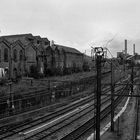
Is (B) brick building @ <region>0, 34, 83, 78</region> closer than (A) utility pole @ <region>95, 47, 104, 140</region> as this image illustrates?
No

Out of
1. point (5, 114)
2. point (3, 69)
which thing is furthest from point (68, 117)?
point (3, 69)

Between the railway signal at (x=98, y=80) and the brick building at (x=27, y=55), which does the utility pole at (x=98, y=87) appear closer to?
the railway signal at (x=98, y=80)

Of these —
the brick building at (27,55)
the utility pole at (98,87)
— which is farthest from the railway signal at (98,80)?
the brick building at (27,55)

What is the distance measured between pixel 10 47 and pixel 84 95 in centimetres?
1640

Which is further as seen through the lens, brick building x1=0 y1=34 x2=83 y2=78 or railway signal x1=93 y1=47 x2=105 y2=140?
brick building x1=0 y1=34 x2=83 y2=78

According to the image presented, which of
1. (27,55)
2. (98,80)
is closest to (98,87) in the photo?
(98,80)

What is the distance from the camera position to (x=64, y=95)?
30.8m

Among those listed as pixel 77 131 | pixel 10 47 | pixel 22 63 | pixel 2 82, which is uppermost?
pixel 10 47

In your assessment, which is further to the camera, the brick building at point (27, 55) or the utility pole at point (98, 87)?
the brick building at point (27, 55)

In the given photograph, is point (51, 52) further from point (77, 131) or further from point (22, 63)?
point (77, 131)

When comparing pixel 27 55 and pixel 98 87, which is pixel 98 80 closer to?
pixel 98 87

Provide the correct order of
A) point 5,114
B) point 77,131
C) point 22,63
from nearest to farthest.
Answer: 1. point 77,131
2. point 5,114
3. point 22,63

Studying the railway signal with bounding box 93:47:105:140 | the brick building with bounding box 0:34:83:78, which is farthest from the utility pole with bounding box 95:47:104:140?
the brick building with bounding box 0:34:83:78

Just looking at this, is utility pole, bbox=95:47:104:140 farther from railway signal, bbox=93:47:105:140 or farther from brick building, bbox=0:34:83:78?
brick building, bbox=0:34:83:78
